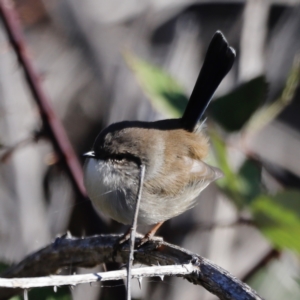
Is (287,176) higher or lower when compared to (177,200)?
lower

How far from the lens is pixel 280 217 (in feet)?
6.30

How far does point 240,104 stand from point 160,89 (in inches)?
13.4

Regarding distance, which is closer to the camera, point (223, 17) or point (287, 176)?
point (287, 176)

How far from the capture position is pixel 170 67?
3.38 meters

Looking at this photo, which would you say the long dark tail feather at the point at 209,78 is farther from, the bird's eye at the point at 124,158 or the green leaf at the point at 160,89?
the bird's eye at the point at 124,158

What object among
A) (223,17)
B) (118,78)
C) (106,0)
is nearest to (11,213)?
(118,78)

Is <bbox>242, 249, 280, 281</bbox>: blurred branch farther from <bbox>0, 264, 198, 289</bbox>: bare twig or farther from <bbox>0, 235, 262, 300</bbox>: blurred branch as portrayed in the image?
<bbox>0, 264, 198, 289</bbox>: bare twig

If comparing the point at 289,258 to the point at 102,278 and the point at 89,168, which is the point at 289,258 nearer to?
Result: the point at 89,168

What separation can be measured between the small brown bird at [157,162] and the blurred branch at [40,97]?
0.36 meters

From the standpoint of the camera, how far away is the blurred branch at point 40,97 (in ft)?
8.19

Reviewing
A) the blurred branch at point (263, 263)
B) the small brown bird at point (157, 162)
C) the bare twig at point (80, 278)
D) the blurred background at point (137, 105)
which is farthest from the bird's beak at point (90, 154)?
the blurred branch at point (263, 263)

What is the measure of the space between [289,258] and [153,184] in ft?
4.15

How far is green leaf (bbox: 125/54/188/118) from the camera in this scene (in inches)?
90.8

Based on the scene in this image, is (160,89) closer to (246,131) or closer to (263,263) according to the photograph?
(246,131)
